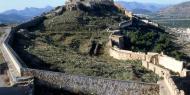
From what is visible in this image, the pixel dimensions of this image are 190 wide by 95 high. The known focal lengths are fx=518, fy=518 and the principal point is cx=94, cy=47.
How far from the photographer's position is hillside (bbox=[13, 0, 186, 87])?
99.3 feet

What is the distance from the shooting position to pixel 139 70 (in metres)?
31.2

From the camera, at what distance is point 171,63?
31562mm

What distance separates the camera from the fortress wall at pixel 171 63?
2978 centimetres

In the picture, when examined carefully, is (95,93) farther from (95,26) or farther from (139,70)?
(95,26)

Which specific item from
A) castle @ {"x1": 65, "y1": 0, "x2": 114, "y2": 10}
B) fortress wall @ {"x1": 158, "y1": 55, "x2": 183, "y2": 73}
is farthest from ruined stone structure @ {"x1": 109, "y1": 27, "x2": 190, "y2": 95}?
castle @ {"x1": 65, "y1": 0, "x2": 114, "y2": 10}

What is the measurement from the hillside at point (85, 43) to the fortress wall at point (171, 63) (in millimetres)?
1346

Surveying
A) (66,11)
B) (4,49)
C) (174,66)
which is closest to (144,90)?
(174,66)

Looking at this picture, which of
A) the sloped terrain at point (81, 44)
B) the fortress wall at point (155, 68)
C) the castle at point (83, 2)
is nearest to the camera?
the fortress wall at point (155, 68)

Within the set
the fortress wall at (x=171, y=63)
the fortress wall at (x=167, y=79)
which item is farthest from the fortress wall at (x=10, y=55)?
the fortress wall at (x=171, y=63)

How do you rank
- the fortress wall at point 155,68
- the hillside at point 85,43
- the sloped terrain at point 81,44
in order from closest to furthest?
the fortress wall at point 155,68
the sloped terrain at point 81,44
the hillside at point 85,43

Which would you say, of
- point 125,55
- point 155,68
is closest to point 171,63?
point 155,68

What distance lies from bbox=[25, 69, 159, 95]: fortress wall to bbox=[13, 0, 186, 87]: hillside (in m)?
3.99

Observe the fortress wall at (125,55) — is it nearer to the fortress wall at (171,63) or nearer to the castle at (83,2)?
the fortress wall at (171,63)

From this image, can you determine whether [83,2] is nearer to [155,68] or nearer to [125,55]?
[125,55]
